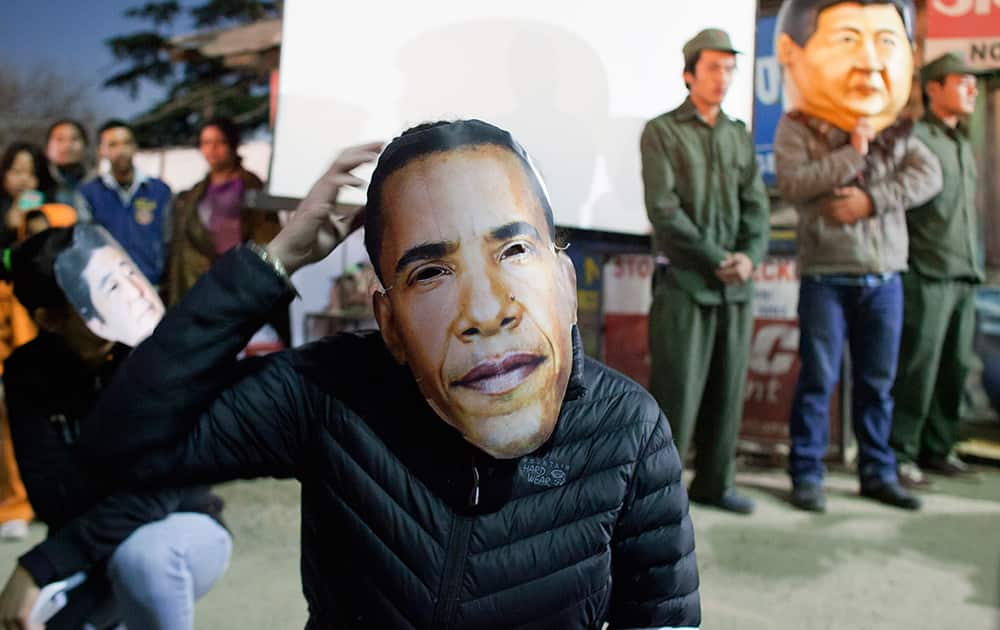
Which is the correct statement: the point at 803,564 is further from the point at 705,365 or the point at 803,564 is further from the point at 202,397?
the point at 202,397

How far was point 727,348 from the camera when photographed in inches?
101

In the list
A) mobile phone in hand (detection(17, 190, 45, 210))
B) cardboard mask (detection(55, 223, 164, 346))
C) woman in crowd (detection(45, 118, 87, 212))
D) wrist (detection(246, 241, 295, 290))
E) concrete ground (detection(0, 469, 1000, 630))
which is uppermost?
woman in crowd (detection(45, 118, 87, 212))

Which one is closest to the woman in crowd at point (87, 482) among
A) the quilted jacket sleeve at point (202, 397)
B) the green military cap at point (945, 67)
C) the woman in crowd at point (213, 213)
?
the quilted jacket sleeve at point (202, 397)

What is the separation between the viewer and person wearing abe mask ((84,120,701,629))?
1.03 meters

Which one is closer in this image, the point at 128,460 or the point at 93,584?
the point at 128,460

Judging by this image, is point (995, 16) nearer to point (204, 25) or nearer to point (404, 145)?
point (404, 145)

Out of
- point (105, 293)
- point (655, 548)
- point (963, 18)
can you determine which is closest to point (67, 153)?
point (105, 293)

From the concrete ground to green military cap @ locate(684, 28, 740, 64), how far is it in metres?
1.30

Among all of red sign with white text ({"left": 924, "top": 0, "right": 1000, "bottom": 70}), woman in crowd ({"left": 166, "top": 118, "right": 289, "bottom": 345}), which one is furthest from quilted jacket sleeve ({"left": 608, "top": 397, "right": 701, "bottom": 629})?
red sign with white text ({"left": 924, "top": 0, "right": 1000, "bottom": 70})

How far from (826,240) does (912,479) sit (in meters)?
1.03

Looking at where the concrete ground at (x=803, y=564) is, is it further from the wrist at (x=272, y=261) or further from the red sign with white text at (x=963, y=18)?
the red sign with white text at (x=963, y=18)

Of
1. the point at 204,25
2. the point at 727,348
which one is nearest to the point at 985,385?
the point at 727,348

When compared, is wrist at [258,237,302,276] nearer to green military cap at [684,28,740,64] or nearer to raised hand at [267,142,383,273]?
raised hand at [267,142,383,273]

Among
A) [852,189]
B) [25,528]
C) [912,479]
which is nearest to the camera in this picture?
[25,528]
